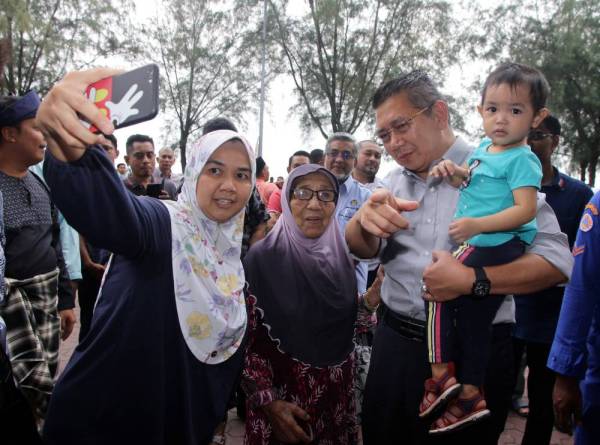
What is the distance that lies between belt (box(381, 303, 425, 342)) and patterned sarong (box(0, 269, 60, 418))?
1.86 metres

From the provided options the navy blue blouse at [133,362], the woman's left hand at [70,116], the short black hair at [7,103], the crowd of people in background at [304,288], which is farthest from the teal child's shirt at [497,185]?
the short black hair at [7,103]

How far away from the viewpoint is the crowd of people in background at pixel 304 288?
149 cm

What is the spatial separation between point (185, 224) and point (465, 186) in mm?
1074

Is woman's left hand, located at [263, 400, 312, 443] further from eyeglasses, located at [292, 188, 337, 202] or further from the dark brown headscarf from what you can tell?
eyeglasses, located at [292, 188, 337, 202]

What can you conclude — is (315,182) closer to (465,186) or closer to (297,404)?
(465,186)

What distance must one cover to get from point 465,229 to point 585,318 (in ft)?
2.61

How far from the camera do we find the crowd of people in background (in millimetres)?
1492

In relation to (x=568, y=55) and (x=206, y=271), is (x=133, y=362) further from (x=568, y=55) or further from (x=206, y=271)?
(x=568, y=55)

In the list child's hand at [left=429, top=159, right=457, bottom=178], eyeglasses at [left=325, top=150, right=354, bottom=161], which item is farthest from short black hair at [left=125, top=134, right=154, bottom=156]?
child's hand at [left=429, top=159, right=457, bottom=178]

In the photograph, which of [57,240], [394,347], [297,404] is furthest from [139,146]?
[394,347]

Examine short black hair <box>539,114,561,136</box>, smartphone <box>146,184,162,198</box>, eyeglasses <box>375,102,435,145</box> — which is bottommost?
smartphone <box>146,184,162,198</box>

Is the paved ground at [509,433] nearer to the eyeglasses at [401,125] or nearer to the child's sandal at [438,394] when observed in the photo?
the child's sandal at [438,394]

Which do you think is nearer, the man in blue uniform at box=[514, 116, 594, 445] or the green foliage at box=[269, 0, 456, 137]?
the man in blue uniform at box=[514, 116, 594, 445]

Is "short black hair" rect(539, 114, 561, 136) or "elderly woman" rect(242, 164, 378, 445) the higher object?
"short black hair" rect(539, 114, 561, 136)
